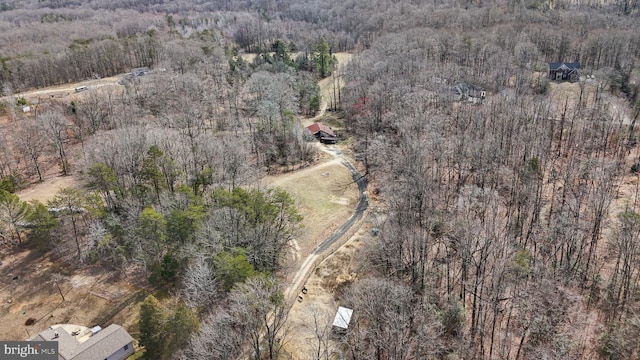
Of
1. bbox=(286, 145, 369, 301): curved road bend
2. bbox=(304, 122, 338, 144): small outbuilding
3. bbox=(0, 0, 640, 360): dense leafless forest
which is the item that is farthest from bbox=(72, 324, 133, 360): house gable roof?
Result: bbox=(304, 122, 338, 144): small outbuilding

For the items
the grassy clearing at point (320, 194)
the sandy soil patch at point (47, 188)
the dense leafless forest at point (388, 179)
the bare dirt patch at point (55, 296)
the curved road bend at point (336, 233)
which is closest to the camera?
the dense leafless forest at point (388, 179)

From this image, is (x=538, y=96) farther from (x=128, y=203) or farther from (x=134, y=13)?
(x=134, y=13)

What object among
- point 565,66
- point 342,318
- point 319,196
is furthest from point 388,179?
point 565,66

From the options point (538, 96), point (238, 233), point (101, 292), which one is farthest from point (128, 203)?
point (538, 96)

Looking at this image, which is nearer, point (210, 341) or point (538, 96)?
point (210, 341)

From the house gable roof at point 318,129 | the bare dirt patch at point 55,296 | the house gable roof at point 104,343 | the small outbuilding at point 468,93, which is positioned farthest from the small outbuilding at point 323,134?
the house gable roof at point 104,343

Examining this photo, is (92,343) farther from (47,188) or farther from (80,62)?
(80,62)

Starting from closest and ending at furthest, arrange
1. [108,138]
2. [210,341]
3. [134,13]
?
[210,341]
[108,138]
[134,13]

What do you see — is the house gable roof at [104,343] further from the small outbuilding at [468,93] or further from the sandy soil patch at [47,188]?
the small outbuilding at [468,93]
